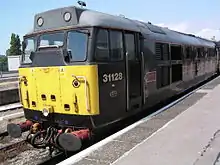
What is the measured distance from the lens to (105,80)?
6375mm

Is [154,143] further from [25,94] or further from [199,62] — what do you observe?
[199,62]

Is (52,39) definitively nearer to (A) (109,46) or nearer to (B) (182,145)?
(A) (109,46)

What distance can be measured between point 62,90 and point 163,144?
2.33m

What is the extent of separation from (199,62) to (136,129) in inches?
398

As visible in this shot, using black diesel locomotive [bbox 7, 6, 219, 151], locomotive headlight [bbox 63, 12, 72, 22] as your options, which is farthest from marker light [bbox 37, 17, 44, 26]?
locomotive headlight [bbox 63, 12, 72, 22]

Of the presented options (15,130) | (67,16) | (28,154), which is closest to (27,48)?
(67,16)

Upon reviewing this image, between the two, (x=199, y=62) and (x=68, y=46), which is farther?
(x=199, y=62)

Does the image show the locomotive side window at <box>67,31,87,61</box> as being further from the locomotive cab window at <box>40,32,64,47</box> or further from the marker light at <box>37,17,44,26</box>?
the marker light at <box>37,17,44,26</box>

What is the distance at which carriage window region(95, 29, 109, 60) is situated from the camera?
6266 millimetres

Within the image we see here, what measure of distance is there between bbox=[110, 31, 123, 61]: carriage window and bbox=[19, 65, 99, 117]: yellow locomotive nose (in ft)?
2.83

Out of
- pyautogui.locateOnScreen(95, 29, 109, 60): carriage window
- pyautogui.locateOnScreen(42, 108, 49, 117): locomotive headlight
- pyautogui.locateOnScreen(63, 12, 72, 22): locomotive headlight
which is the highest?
pyautogui.locateOnScreen(63, 12, 72, 22): locomotive headlight

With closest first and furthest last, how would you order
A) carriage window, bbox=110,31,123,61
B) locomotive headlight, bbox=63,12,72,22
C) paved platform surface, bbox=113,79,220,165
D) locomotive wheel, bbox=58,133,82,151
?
paved platform surface, bbox=113,79,220,165 → locomotive wheel, bbox=58,133,82,151 → locomotive headlight, bbox=63,12,72,22 → carriage window, bbox=110,31,123,61

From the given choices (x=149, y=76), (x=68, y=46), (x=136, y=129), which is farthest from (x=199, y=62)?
(x=68, y=46)

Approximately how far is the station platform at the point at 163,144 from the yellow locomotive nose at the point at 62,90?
0.90 meters
